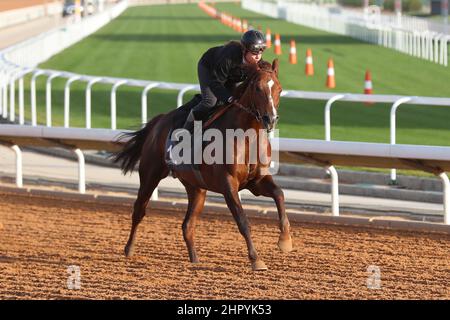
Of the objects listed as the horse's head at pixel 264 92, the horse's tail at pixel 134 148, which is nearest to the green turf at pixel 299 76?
the horse's tail at pixel 134 148

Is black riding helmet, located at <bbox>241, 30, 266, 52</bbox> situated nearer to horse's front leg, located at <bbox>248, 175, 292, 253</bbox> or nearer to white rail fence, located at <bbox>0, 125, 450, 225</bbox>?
horse's front leg, located at <bbox>248, 175, 292, 253</bbox>

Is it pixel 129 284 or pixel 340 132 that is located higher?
pixel 129 284

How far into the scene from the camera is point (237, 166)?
31.2ft

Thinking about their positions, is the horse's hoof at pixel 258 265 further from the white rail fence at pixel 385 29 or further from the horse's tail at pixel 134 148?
the white rail fence at pixel 385 29

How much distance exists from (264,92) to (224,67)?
2.47ft

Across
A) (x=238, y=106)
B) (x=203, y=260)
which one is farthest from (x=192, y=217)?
(x=238, y=106)

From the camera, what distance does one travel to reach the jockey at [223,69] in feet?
30.8

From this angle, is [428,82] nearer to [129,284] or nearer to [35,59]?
[35,59]

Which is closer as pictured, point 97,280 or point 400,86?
point 97,280

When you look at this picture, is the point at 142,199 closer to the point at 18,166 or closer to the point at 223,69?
the point at 223,69

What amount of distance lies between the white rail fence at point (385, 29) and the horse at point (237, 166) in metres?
22.7

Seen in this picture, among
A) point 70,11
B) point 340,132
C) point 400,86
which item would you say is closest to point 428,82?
point 400,86

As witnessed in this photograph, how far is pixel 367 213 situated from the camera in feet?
43.4
